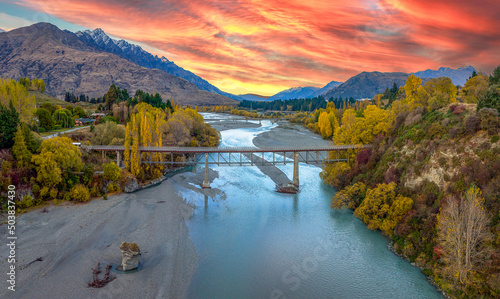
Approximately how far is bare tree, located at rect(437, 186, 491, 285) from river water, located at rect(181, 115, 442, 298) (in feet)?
9.12

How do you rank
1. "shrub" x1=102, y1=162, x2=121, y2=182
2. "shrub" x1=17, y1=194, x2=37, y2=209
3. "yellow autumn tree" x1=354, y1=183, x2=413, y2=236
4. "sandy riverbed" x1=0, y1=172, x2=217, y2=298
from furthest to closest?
"shrub" x1=102, y1=162, x2=121, y2=182 → "shrub" x1=17, y1=194, x2=37, y2=209 → "yellow autumn tree" x1=354, y1=183, x2=413, y2=236 → "sandy riverbed" x1=0, y1=172, x2=217, y2=298

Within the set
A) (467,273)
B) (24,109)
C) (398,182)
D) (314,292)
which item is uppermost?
(24,109)

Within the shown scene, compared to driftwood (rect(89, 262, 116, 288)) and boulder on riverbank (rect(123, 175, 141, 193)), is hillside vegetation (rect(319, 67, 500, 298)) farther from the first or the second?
boulder on riverbank (rect(123, 175, 141, 193))

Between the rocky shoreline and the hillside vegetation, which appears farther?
the rocky shoreline

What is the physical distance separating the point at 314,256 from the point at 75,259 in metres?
22.0

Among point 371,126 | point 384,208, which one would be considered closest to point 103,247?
point 384,208

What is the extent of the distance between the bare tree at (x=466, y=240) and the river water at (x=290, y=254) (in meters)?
2.78

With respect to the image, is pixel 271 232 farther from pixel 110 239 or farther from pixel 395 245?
pixel 110 239

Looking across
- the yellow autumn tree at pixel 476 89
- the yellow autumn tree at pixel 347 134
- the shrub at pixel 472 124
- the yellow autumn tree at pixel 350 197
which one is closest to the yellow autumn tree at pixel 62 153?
the yellow autumn tree at pixel 350 197

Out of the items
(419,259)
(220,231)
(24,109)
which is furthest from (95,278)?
(24,109)

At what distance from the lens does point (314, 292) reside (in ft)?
75.9

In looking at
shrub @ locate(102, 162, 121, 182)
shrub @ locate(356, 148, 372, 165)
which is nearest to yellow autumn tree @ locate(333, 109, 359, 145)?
shrub @ locate(356, 148, 372, 165)

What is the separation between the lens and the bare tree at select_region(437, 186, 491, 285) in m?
21.1

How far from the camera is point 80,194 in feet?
129
